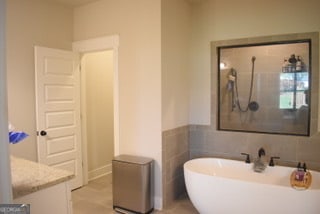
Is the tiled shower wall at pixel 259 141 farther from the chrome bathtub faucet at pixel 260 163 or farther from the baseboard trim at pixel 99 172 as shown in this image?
the baseboard trim at pixel 99 172

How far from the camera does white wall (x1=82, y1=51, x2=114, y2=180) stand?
4305 mm

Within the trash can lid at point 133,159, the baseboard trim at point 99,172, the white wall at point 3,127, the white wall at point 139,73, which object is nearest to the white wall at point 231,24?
the white wall at point 139,73

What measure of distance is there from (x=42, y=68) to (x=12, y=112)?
27.2 inches

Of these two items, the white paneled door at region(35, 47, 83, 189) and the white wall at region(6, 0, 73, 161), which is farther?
the white paneled door at region(35, 47, 83, 189)

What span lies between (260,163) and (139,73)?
1.91 meters

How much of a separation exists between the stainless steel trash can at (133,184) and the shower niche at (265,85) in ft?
4.60

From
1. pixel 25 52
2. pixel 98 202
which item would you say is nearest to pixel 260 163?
pixel 98 202

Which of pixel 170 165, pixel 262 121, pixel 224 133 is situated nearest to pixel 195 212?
pixel 170 165

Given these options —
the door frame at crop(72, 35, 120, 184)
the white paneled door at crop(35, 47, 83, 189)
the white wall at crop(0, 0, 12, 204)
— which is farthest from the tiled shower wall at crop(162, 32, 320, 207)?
the white wall at crop(0, 0, 12, 204)

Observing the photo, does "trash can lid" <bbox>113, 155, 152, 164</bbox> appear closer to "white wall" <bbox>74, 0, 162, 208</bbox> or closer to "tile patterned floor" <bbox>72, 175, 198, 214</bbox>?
"white wall" <bbox>74, 0, 162, 208</bbox>

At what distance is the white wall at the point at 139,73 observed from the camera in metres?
3.11

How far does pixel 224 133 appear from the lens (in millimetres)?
3652

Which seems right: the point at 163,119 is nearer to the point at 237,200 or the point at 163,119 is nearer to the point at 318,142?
the point at 237,200

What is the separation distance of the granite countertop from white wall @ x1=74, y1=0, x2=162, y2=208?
1.49 metres
